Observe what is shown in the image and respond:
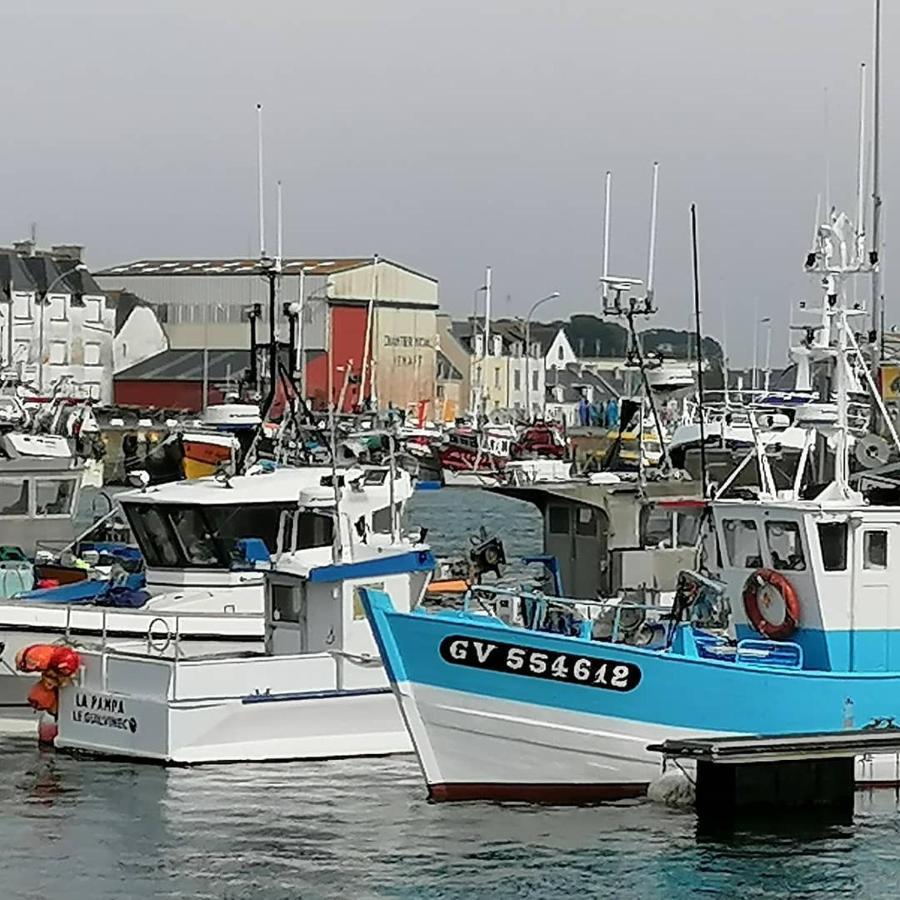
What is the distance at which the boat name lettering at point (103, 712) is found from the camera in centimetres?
2270

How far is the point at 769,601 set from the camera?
2042cm

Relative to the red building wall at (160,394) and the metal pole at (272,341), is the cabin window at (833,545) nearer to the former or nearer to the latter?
the metal pole at (272,341)

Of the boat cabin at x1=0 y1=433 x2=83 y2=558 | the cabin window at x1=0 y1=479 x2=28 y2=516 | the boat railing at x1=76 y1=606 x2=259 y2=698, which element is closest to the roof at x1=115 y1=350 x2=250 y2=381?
the boat cabin at x1=0 y1=433 x2=83 y2=558

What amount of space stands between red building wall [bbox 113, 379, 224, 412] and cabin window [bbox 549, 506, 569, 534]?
7132 centimetres

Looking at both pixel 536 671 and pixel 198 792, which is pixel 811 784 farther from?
pixel 198 792

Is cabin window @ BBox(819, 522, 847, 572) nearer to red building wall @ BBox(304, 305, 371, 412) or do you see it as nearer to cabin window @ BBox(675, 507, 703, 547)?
cabin window @ BBox(675, 507, 703, 547)

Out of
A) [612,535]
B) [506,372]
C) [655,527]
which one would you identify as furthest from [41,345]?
[655,527]

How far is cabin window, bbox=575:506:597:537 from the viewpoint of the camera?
98.5 ft

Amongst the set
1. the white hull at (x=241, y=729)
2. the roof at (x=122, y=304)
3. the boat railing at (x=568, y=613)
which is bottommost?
the white hull at (x=241, y=729)

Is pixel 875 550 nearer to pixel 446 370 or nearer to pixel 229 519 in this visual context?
pixel 229 519

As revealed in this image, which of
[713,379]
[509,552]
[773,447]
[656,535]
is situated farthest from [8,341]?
[656,535]

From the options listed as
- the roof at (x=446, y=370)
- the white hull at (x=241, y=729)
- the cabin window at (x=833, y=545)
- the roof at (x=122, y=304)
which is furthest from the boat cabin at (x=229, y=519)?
the roof at (x=446, y=370)

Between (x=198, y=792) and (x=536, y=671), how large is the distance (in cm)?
384

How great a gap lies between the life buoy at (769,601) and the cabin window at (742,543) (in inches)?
7.5
